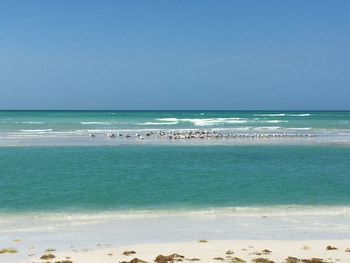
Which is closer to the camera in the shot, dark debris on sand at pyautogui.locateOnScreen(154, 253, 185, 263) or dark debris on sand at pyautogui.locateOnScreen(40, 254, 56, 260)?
dark debris on sand at pyautogui.locateOnScreen(154, 253, 185, 263)

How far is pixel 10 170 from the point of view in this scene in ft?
72.1

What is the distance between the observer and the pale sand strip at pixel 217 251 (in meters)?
10.2

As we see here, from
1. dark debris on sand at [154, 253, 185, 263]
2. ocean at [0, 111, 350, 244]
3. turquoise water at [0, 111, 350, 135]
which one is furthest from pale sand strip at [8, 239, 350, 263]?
turquoise water at [0, 111, 350, 135]

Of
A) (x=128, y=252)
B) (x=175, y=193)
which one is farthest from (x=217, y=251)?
(x=175, y=193)

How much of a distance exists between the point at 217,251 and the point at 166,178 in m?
9.53

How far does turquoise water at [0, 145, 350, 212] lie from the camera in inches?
629

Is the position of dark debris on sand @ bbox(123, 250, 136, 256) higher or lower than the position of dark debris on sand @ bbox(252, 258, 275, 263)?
lower

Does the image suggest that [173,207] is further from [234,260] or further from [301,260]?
[301,260]

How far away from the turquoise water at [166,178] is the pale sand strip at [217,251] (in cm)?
407

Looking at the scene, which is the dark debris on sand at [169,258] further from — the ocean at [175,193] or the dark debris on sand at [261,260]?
the ocean at [175,193]

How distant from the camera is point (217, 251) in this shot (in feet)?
35.1

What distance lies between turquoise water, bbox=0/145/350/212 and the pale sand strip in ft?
13.3

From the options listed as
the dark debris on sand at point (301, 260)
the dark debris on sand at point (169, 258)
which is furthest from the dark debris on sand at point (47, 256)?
the dark debris on sand at point (301, 260)

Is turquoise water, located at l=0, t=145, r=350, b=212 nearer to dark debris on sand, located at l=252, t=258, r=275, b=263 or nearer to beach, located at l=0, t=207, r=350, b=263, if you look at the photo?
beach, located at l=0, t=207, r=350, b=263
